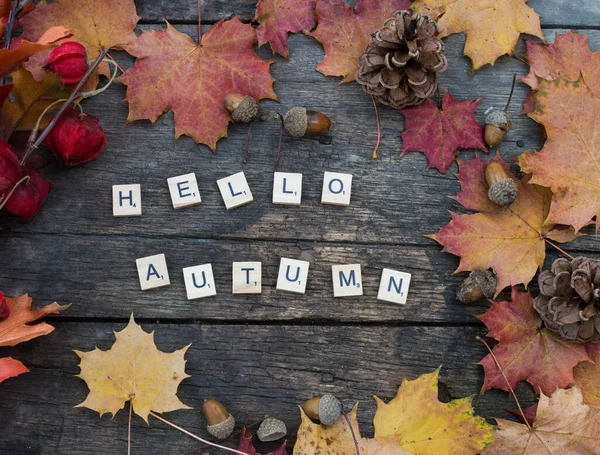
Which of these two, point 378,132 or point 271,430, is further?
point 378,132

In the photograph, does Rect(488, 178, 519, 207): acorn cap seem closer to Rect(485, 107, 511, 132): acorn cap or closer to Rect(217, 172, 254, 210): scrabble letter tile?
Rect(485, 107, 511, 132): acorn cap

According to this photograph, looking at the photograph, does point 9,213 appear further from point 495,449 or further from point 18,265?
point 495,449

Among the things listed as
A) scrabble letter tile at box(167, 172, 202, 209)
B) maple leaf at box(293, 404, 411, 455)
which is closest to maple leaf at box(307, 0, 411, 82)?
scrabble letter tile at box(167, 172, 202, 209)

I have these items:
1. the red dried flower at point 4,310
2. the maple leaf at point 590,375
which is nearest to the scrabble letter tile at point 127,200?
the red dried flower at point 4,310

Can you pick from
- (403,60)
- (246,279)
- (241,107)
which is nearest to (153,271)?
(246,279)

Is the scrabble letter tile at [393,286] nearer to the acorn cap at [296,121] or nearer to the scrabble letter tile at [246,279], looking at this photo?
the scrabble letter tile at [246,279]

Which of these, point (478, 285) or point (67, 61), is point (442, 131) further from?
point (67, 61)

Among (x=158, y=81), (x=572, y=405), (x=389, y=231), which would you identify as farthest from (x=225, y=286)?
(x=572, y=405)
